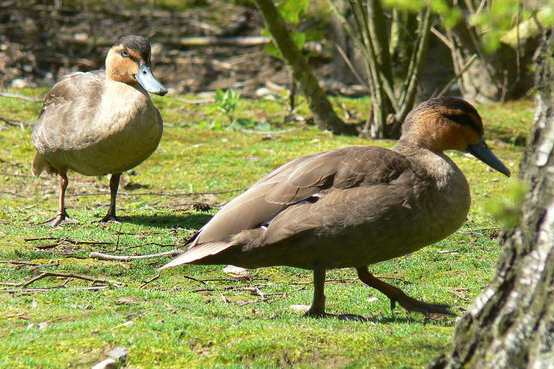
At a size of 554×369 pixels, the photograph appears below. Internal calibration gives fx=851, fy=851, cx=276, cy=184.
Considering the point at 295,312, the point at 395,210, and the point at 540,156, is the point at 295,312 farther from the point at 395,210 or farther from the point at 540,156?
the point at 540,156

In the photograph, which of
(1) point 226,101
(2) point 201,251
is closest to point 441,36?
(1) point 226,101

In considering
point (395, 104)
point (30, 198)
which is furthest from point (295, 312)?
point (395, 104)

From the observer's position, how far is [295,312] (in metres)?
5.55

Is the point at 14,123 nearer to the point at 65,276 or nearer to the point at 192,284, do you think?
the point at 65,276

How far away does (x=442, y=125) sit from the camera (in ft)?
19.2

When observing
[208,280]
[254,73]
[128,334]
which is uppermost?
[128,334]

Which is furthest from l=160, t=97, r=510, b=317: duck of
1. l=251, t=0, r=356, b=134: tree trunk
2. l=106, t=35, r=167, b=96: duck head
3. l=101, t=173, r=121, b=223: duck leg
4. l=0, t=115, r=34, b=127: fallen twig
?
l=0, t=115, r=34, b=127: fallen twig

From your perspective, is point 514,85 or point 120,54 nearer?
point 120,54

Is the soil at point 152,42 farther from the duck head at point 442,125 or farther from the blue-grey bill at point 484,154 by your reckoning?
the duck head at point 442,125

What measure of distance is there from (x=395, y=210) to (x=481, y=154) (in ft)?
4.58

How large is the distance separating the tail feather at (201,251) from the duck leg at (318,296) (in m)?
0.56

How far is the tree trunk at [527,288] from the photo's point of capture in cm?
306

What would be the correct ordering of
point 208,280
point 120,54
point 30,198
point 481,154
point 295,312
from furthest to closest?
point 30,198 < point 120,54 < point 208,280 < point 481,154 < point 295,312

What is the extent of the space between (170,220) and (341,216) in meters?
4.18
